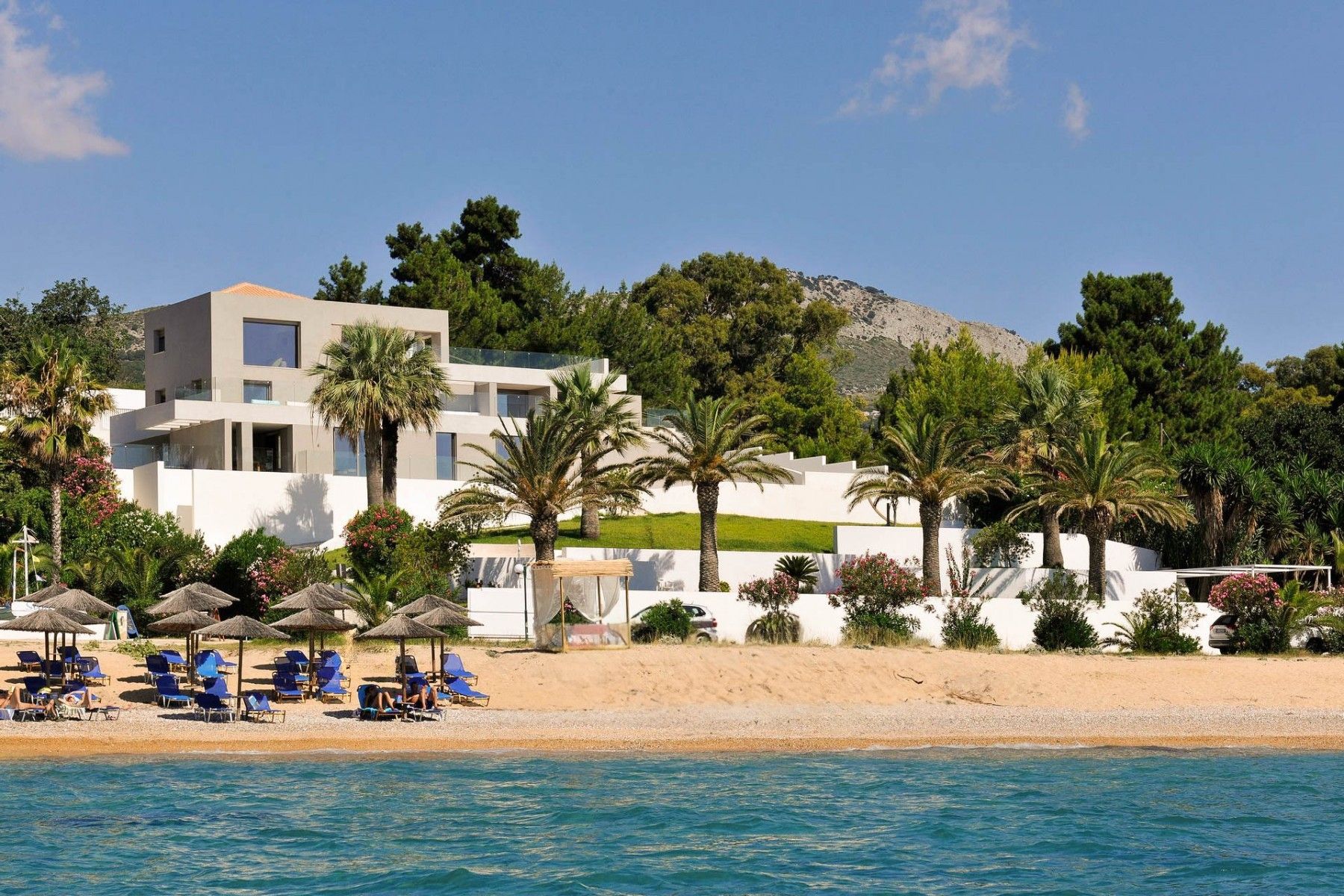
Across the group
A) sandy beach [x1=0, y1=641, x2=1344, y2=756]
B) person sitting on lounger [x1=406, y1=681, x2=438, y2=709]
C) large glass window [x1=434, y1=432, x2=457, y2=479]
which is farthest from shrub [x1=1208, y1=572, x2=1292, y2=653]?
large glass window [x1=434, y1=432, x2=457, y2=479]

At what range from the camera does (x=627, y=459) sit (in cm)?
5862

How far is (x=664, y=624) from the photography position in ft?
121

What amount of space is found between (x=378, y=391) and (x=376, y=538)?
5795 millimetres

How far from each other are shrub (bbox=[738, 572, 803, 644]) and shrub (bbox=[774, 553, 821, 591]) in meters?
3.97

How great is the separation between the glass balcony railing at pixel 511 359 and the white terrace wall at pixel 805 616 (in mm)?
21712

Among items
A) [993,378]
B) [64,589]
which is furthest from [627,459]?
[64,589]

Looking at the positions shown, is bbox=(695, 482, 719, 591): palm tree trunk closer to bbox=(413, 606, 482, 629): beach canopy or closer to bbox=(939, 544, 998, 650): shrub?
bbox=(939, 544, 998, 650): shrub

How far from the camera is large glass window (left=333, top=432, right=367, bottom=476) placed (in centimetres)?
5075

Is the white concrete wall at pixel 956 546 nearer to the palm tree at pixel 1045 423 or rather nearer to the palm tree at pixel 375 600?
the palm tree at pixel 1045 423

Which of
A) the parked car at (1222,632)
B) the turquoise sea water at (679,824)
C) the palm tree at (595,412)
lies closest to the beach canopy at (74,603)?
the turquoise sea water at (679,824)

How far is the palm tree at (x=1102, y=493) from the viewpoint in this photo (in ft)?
136

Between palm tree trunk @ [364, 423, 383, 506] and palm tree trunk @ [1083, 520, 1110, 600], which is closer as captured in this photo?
palm tree trunk @ [1083, 520, 1110, 600]

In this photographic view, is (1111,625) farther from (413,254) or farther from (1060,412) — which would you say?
(413,254)

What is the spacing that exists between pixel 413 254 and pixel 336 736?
152ft
